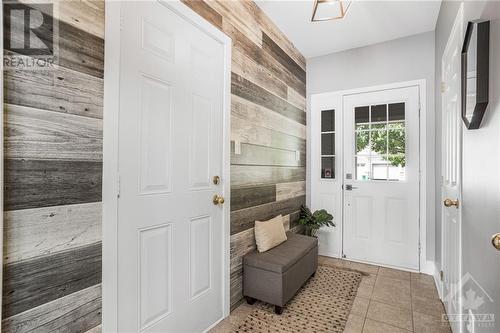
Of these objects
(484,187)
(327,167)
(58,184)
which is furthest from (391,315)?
(58,184)

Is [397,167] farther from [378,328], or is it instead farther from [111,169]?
[111,169]

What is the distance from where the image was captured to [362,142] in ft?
11.0

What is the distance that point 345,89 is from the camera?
3.45 meters

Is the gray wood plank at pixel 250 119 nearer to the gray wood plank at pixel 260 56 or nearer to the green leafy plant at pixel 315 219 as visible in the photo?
the gray wood plank at pixel 260 56

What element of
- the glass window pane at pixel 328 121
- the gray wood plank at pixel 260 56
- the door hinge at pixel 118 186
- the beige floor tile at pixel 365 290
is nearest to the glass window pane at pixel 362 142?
the glass window pane at pixel 328 121

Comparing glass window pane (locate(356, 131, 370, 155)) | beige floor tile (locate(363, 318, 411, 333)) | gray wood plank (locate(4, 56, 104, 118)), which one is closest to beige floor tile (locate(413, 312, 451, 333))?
beige floor tile (locate(363, 318, 411, 333))

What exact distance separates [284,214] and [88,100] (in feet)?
7.64

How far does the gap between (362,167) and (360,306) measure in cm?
167

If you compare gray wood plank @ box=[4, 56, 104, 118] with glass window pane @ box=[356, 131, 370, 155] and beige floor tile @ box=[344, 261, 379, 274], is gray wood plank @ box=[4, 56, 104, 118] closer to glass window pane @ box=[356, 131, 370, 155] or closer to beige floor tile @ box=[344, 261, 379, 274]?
glass window pane @ box=[356, 131, 370, 155]

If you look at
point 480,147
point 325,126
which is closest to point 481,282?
point 480,147

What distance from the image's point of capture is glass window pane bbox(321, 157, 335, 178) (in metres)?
3.54

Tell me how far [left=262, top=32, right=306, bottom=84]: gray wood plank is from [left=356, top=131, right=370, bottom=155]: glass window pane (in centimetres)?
105

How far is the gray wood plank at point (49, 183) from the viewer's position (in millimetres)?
974

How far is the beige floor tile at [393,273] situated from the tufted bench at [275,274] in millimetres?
1080
